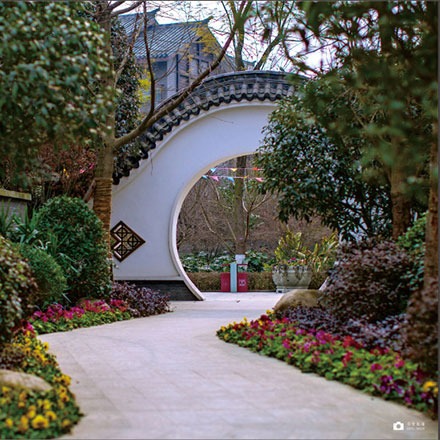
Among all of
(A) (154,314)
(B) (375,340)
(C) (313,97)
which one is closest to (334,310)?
(B) (375,340)

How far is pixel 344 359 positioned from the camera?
5.59 metres

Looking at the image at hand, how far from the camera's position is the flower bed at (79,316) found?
28.0ft

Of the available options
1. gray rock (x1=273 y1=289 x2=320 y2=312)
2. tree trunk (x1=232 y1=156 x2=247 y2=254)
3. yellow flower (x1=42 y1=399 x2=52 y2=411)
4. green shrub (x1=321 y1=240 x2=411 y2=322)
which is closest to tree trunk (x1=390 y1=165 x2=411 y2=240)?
gray rock (x1=273 y1=289 x2=320 y2=312)

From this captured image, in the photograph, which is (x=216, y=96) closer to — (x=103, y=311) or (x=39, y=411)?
(x=103, y=311)

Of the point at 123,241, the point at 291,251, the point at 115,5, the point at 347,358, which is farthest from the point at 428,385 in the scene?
the point at 291,251

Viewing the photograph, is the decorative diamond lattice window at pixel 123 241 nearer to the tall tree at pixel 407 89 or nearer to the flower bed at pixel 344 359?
the flower bed at pixel 344 359

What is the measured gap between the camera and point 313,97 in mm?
5105

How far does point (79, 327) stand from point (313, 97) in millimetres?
4969

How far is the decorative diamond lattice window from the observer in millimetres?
13867

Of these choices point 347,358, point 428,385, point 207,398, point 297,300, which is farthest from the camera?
point 297,300

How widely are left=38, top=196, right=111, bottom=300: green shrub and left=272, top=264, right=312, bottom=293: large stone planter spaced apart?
721 centimetres

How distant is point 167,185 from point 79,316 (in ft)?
16.3

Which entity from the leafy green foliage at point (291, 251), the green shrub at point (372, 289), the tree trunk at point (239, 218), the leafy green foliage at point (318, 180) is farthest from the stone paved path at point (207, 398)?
the tree trunk at point (239, 218)

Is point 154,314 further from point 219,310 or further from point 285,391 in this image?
point 285,391
